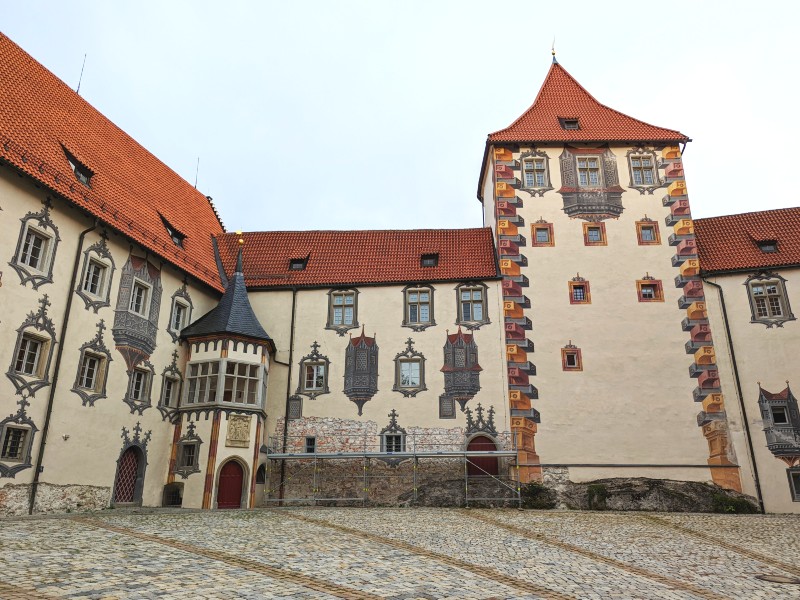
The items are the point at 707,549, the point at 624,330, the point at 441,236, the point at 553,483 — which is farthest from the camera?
the point at 441,236

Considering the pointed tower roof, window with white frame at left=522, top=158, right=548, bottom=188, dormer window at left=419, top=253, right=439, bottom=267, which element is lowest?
the pointed tower roof

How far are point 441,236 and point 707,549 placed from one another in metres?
16.2

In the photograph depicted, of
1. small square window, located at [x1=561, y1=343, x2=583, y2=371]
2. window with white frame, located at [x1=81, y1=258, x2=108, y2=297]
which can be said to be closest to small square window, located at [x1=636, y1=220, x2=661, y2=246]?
small square window, located at [x1=561, y1=343, x2=583, y2=371]

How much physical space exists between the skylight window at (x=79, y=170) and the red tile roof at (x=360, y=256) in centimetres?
691

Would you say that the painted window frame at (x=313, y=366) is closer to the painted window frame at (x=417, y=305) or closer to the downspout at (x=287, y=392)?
the downspout at (x=287, y=392)

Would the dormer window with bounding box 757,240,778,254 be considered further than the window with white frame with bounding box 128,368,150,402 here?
Yes

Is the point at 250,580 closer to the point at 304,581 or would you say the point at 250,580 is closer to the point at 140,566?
the point at 304,581

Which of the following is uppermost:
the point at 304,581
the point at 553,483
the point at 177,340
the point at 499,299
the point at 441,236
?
the point at 441,236

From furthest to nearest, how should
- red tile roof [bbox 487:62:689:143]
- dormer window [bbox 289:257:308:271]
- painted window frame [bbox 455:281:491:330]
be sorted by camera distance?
1. red tile roof [bbox 487:62:689:143]
2. dormer window [bbox 289:257:308:271]
3. painted window frame [bbox 455:281:491:330]

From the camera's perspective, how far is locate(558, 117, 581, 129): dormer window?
27875mm

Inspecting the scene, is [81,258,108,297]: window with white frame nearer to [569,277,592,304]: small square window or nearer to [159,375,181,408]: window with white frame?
[159,375,181,408]: window with white frame

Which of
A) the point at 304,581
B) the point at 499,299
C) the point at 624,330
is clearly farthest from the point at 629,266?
the point at 304,581

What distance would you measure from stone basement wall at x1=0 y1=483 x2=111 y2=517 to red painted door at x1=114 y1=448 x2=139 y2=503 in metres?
0.61

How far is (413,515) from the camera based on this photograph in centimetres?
1798
